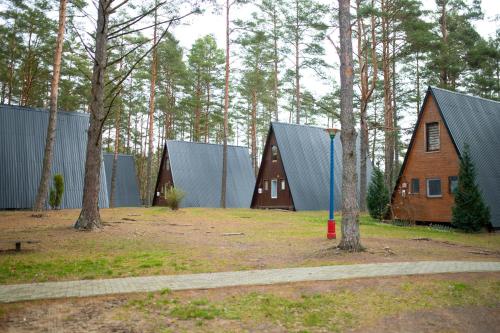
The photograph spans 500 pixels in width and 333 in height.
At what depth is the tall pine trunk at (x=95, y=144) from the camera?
41.5ft

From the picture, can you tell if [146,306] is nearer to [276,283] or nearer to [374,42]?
[276,283]

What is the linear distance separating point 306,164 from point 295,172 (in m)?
1.49

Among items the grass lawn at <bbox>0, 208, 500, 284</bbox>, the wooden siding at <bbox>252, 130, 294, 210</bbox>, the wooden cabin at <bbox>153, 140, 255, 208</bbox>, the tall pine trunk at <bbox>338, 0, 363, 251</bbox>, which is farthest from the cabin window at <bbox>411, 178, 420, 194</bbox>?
the wooden cabin at <bbox>153, 140, 255, 208</bbox>

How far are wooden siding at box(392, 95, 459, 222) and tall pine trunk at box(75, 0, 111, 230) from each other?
1601 centimetres

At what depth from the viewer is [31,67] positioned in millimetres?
29641

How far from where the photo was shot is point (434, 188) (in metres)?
20.6

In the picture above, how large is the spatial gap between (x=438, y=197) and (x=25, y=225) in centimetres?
1865

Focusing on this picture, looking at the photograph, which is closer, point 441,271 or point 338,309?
point 338,309

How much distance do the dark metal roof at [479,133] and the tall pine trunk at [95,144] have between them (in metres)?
16.2

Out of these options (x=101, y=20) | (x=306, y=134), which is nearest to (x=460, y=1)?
(x=306, y=134)

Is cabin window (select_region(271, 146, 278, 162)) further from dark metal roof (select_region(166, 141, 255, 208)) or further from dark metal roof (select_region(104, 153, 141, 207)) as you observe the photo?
dark metal roof (select_region(104, 153, 141, 207))

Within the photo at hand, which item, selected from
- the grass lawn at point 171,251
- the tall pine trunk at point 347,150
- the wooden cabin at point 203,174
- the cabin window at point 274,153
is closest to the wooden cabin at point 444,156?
the grass lawn at point 171,251

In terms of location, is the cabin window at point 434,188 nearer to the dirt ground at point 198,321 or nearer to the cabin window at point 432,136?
the cabin window at point 432,136

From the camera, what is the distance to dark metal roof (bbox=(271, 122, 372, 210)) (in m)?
28.7
